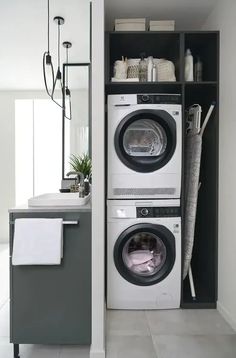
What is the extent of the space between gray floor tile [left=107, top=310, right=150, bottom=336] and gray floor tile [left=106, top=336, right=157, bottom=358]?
57mm

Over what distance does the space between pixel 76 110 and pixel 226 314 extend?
2447 mm

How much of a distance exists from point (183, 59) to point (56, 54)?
1582 millimetres

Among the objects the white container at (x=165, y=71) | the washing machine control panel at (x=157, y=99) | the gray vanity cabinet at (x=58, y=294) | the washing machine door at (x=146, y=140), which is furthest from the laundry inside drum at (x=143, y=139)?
the gray vanity cabinet at (x=58, y=294)

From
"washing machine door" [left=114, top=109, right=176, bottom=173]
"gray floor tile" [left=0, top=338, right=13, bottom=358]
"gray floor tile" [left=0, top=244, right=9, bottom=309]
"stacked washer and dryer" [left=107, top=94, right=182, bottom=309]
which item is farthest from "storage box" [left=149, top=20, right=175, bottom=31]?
"gray floor tile" [left=0, top=244, right=9, bottom=309]

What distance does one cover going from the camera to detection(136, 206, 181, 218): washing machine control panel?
83.4 inches

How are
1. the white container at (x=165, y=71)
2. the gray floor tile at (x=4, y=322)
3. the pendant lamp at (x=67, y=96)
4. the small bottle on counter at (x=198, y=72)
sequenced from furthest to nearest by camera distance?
the pendant lamp at (x=67, y=96), the small bottle on counter at (x=198, y=72), the white container at (x=165, y=71), the gray floor tile at (x=4, y=322)

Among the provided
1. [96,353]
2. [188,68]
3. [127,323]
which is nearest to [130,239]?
[127,323]

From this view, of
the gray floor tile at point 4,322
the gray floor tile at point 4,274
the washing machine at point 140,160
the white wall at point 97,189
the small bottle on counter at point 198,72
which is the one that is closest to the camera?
the white wall at point 97,189

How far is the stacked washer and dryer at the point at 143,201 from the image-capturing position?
6.89 feet

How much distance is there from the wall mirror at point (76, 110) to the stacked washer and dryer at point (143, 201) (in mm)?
783

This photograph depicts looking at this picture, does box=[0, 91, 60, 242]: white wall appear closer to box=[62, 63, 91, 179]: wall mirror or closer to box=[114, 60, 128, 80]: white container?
box=[62, 63, 91, 179]: wall mirror

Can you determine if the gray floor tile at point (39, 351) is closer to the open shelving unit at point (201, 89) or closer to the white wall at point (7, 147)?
the open shelving unit at point (201, 89)

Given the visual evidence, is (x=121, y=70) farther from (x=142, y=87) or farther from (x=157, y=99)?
(x=157, y=99)

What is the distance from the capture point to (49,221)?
1.57 metres
